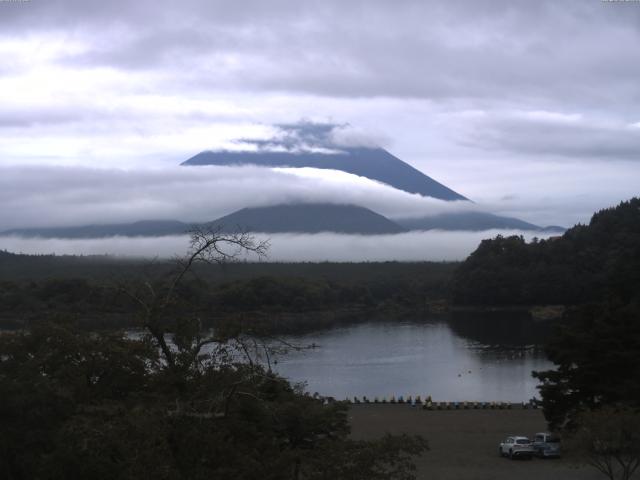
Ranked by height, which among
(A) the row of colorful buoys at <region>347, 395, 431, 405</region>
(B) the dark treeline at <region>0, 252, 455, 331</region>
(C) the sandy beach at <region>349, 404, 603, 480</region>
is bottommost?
(A) the row of colorful buoys at <region>347, 395, 431, 405</region>

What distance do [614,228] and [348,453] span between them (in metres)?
53.7

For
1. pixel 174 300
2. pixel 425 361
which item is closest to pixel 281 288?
pixel 425 361

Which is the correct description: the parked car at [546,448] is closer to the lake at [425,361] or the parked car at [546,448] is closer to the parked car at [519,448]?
the parked car at [519,448]

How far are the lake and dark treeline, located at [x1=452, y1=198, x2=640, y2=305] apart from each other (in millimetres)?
7742

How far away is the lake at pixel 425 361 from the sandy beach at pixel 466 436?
2464mm

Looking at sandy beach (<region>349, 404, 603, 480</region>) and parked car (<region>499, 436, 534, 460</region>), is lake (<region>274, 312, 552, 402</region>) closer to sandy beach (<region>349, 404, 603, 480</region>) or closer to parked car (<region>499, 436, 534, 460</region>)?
sandy beach (<region>349, 404, 603, 480</region>)

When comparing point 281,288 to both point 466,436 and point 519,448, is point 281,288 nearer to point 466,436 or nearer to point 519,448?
point 466,436

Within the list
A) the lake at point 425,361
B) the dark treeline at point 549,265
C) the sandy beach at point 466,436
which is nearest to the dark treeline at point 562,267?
the dark treeline at point 549,265

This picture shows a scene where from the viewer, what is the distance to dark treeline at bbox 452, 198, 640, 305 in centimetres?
5250

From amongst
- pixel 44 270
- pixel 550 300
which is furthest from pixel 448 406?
pixel 44 270

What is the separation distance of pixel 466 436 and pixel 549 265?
4034 cm

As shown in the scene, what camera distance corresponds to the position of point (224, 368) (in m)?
5.83

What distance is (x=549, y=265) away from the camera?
55188 millimetres

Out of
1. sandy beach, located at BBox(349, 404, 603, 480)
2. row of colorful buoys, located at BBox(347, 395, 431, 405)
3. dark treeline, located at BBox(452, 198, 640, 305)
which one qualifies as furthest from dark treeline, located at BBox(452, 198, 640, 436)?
row of colorful buoys, located at BBox(347, 395, 431, 405)
